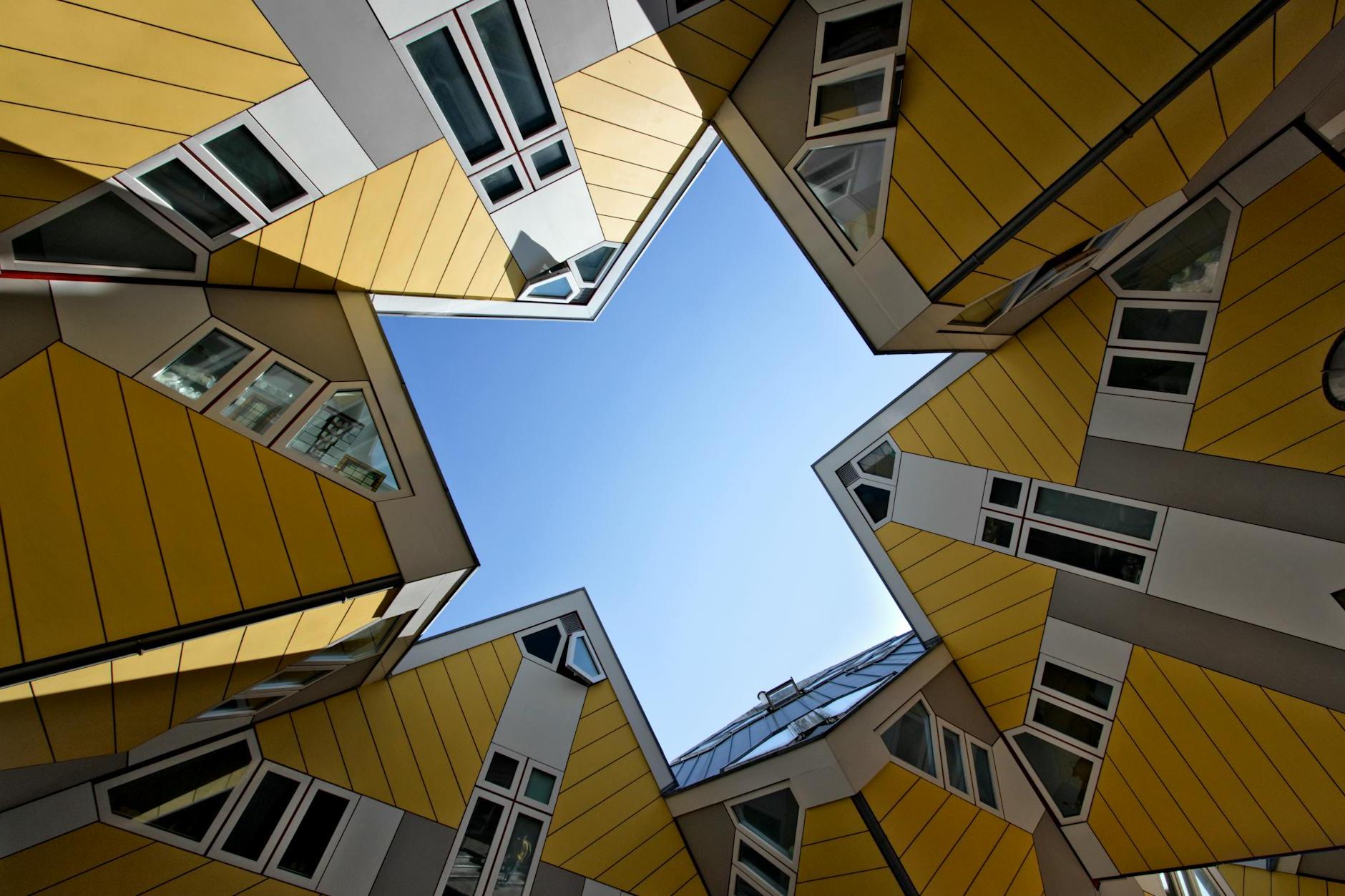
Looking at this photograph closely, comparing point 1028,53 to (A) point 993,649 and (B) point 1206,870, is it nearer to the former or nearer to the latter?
(A) point 993,649

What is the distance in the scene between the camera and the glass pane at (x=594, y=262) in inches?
368

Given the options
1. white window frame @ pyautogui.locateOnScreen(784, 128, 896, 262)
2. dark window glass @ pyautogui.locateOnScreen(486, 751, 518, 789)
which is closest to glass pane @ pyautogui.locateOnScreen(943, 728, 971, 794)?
dark window glass @ pyautogui.locateOnScreen(486, 751, 518, 789)

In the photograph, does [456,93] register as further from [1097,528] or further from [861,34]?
[1097,528]

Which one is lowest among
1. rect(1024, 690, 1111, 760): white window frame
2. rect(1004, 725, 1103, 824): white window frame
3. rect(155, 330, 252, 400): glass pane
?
rect(1004, 725, 1103, 824): white window frame

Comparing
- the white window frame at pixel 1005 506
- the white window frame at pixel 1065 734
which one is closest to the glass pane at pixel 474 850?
the white window frame at pixel 1065 734

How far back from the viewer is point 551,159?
284 inches

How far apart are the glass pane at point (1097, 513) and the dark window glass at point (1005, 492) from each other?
0.28 m

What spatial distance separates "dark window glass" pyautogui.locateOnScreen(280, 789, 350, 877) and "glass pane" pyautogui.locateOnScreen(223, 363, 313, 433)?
5.33 metres

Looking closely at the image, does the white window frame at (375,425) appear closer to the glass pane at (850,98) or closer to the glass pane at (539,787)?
the glass pane at (539,787)

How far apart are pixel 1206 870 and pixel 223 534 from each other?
54.9 feet

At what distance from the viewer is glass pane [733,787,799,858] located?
8.37 meters

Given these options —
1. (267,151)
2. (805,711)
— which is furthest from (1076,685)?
(267,151)

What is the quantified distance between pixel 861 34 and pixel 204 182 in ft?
21.0

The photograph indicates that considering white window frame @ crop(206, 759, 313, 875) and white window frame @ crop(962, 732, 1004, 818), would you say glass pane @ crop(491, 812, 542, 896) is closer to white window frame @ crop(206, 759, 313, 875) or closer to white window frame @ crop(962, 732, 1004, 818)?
white window frame @ crop(206, 759, 313, 875)
